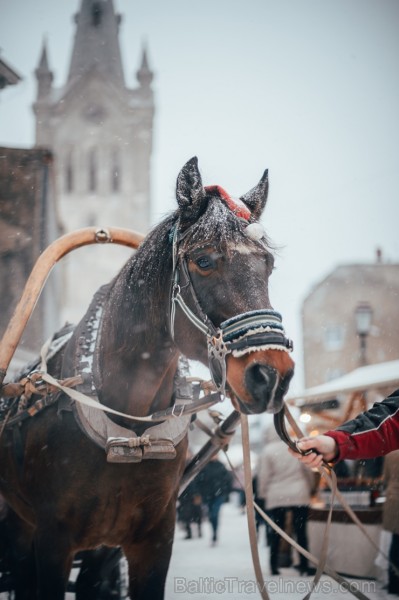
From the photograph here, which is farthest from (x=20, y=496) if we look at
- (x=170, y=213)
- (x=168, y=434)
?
(x=170, y=213)

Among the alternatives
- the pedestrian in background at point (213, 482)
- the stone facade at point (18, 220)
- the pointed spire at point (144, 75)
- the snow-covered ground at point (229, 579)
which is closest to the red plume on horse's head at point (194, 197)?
the snow-covered ground at point (229, 579)

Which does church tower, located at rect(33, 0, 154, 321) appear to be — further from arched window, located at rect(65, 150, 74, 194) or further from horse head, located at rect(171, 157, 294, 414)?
horse head, located at rect(171, 157, 294, 414)

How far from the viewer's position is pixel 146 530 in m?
2.98

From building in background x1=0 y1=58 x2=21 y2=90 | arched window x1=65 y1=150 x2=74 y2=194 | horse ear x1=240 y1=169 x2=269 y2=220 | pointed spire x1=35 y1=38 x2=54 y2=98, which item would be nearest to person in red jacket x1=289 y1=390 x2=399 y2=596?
horse ear x1=240 y1=169 x2=269 y2=220

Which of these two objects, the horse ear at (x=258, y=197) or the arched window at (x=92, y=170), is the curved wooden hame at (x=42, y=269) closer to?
the horse ear at (x=258, y=197)

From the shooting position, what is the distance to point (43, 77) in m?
51.0

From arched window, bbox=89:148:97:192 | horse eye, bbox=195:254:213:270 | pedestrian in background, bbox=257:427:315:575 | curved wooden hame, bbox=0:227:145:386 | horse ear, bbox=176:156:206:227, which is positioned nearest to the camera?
horse eye, bbox=195:254:213:270

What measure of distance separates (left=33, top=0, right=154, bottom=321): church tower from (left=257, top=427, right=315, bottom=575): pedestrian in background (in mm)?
38181

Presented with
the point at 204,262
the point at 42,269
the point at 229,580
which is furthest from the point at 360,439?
the point at 229,580

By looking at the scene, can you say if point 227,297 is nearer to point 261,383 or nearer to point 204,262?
point 204,262

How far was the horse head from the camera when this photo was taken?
7.22 feet

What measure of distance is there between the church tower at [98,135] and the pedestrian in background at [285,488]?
3818 centimetres

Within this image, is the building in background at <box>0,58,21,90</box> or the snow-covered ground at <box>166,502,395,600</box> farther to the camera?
the building in background at <box>0,58,21,90</box>

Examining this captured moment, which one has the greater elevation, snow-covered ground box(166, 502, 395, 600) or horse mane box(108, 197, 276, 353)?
horse mane box(108, 197, 276, 353)
